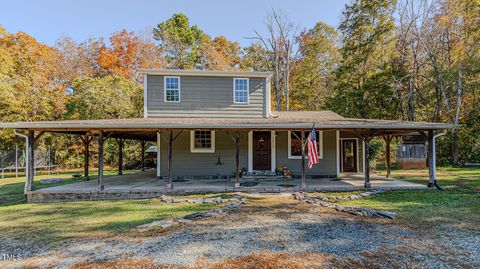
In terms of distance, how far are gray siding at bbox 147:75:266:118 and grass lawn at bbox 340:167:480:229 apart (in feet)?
19.3

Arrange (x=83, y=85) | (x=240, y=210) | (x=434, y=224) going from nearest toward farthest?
(x=434, y=224) < (x=240, y=210) < (x=83, y=85)

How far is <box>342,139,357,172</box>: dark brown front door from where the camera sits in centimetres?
1284

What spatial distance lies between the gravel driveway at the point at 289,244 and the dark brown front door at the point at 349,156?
790 cm

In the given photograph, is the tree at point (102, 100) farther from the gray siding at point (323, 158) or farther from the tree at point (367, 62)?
the tree at point (367, 62)

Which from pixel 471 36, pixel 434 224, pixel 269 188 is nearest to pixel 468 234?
pixel 434 224

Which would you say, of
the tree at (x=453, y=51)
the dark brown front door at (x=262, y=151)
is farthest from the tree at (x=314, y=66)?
the dark brown front door at (x=262, y=151)

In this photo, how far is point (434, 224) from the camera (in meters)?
5.09

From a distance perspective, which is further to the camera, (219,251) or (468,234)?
(468,234)

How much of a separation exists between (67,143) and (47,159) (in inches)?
162

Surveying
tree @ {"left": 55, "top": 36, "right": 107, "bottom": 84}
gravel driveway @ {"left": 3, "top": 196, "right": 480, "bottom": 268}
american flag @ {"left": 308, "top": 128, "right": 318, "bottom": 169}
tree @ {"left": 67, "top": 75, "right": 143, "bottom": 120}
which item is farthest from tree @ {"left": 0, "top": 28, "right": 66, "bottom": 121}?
american flag @ {"left": 308, "top": 128, "right": 318, "bottom": 169}

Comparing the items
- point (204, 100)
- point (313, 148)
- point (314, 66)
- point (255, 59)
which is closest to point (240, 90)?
point (204, 100)

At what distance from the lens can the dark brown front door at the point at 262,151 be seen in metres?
11.0

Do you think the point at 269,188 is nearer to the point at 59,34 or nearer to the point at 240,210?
the point at 240,210

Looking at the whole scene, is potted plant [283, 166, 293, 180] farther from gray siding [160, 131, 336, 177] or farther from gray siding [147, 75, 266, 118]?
gray siding [147, 75, 266, 118]
